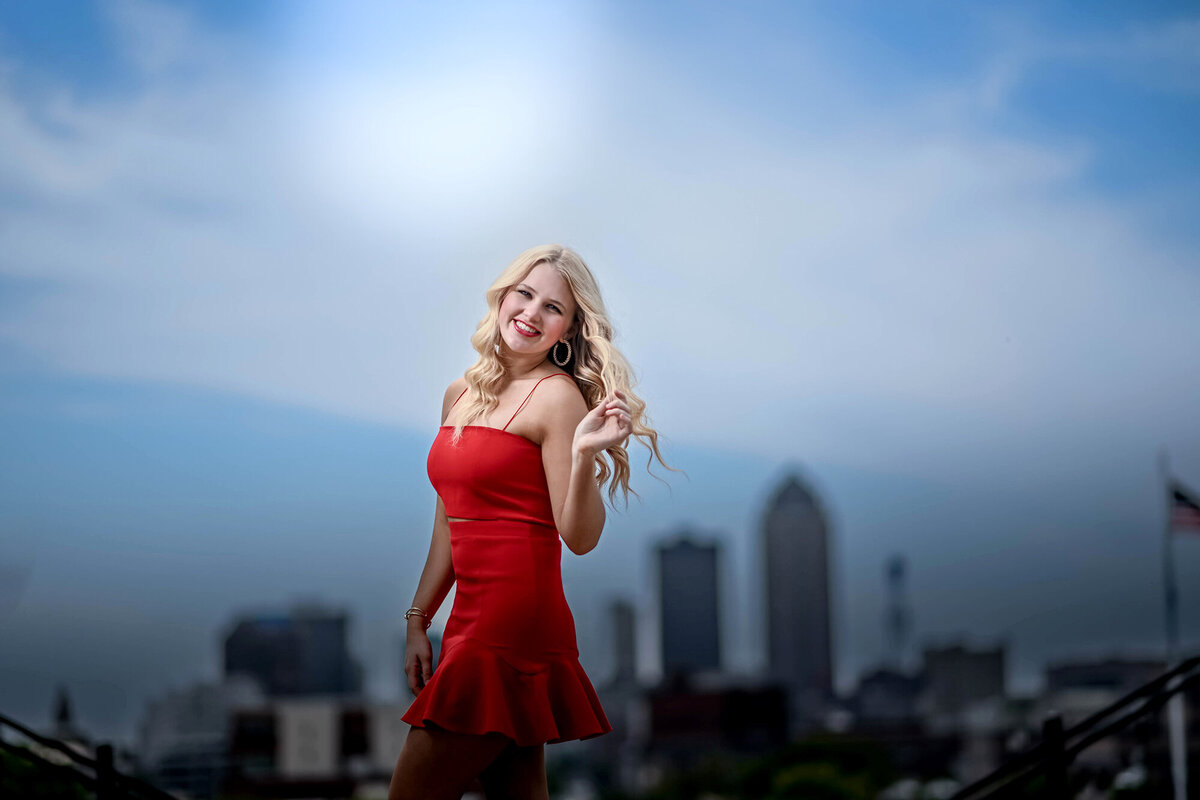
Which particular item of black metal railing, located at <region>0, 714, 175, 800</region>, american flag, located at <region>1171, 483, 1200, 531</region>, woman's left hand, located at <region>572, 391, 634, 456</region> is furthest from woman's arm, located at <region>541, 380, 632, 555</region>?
american flag, located at <region>1171, 483, 1200, 531</region>

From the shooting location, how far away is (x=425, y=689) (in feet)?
7.29

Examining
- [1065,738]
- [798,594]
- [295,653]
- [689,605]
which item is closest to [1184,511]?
[1065,738]

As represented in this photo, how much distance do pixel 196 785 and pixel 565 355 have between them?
75.5 metres

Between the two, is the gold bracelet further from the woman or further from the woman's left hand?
the woman's left hand

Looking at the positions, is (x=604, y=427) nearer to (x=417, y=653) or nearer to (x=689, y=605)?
(x=417, y=653)

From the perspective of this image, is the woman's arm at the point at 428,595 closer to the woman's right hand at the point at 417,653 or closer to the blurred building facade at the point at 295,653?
the woman's right hand at the point at 417,653

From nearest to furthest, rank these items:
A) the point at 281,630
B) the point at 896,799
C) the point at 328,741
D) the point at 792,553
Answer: the point at 896,799 → the point at 328,741 → the point at 281,630 → the point at 792,553

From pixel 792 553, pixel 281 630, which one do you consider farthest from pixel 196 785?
pixel 792 553

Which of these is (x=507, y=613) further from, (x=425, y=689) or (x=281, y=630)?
(x=281, y=630)

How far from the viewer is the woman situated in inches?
85.5

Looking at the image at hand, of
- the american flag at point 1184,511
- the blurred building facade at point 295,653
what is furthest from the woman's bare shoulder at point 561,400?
the blurred building facade at point 295,653

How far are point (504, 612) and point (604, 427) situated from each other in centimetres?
39

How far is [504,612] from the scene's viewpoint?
221cm

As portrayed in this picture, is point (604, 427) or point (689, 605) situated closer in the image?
point (604, 427)
